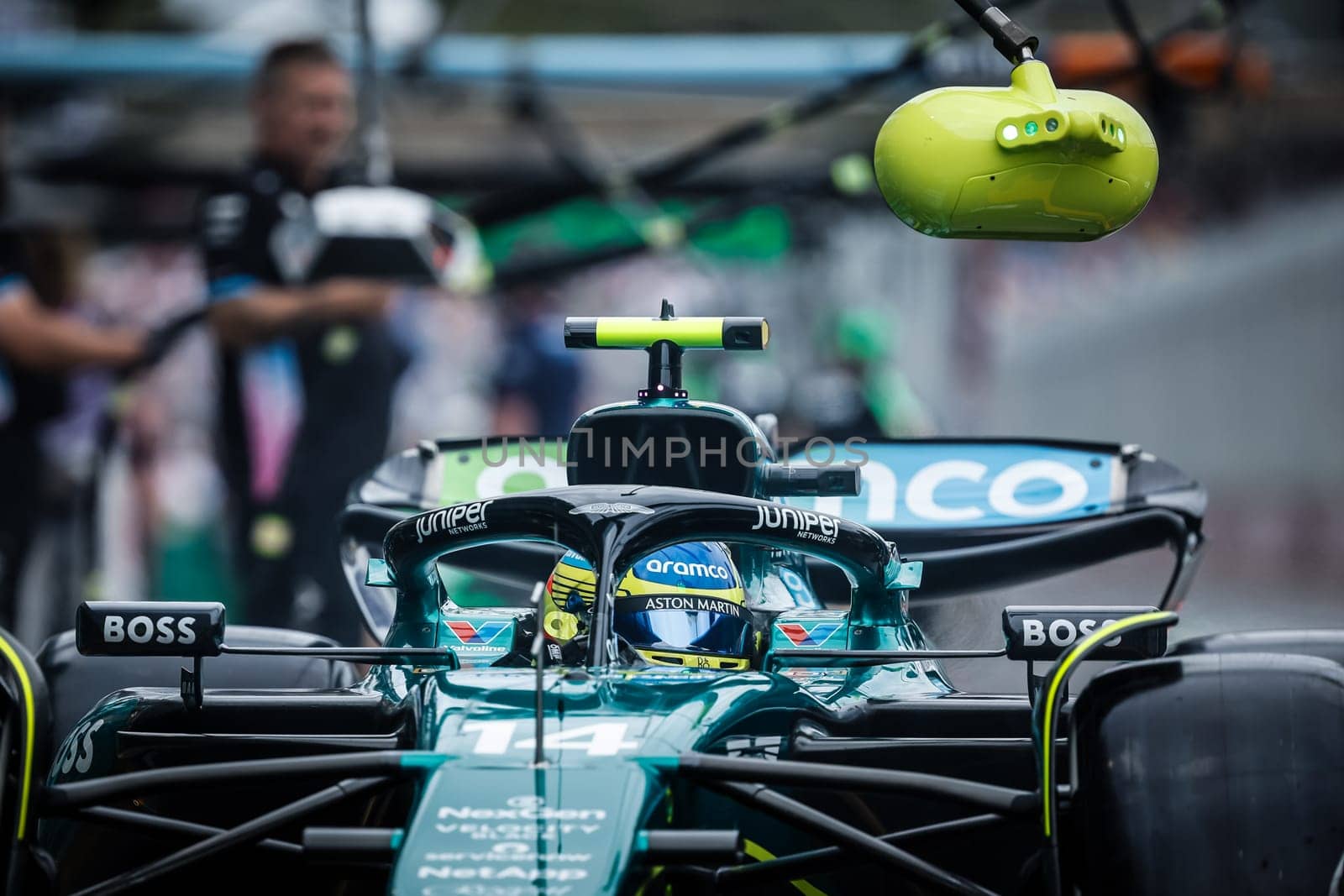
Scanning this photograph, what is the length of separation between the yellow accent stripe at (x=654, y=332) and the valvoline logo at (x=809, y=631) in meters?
0.77

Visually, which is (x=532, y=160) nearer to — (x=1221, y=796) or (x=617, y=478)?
(x=617, y=478)

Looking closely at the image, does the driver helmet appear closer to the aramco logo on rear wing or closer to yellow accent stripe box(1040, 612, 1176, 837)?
the aramco logo on rear wing

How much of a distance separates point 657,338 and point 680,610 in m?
1.24

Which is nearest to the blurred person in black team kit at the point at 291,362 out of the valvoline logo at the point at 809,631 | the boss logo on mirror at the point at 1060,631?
the valvoline logo at the point at 809,631

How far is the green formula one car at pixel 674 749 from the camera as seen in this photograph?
9.62 feet

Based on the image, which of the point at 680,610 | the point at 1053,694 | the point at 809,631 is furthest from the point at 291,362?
the point at 1053,694

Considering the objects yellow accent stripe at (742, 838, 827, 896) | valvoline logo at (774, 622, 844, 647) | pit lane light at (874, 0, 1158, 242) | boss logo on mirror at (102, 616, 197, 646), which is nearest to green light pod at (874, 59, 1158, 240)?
pit lane light at (874, 0, 1158, 242)

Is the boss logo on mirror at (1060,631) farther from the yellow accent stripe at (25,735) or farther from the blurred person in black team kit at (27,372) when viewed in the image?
the blurred person in black team kit at (27,372)

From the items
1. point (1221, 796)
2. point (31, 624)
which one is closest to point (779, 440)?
point (1221, 796)

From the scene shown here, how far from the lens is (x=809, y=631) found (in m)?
4.49

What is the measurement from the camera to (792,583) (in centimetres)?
486

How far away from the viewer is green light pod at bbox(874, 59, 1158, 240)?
338cm

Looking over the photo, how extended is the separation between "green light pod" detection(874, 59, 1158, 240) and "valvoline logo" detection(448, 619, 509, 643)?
1.60 m

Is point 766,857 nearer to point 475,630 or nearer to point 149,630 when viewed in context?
point 149,630
